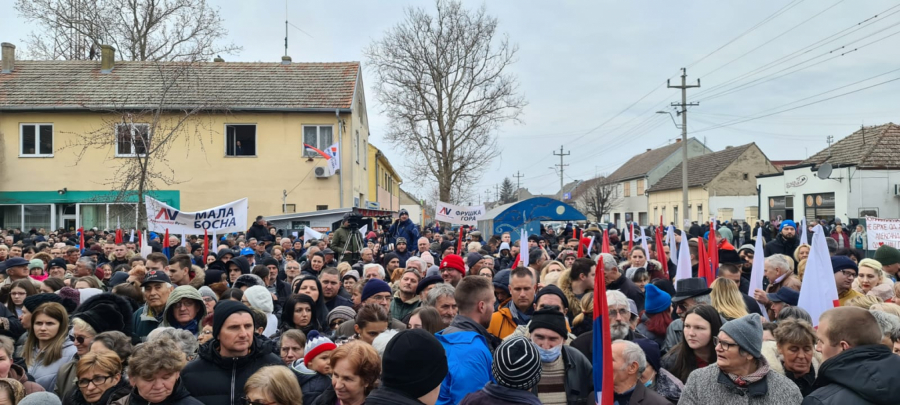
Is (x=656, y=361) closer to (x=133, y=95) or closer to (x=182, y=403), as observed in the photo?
(x=182, y=403)

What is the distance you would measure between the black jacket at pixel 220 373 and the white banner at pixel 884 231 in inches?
541

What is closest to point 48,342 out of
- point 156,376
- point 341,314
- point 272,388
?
point 156,376

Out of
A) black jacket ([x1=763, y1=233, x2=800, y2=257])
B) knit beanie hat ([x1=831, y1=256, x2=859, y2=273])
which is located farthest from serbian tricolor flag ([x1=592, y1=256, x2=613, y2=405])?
black jacket ([x1=763, y1=233, x2=800, y2=257])

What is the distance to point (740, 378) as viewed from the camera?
386 centimetres

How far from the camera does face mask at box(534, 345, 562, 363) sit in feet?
13.8

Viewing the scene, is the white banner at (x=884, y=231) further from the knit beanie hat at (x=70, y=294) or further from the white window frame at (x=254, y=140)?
the white window frame at (x=254, y=140)

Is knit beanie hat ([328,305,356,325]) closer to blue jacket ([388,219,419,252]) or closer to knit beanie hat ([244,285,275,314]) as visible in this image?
knit beanie hat ([244,285,275,314])

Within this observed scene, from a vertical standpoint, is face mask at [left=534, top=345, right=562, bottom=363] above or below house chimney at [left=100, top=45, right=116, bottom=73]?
below

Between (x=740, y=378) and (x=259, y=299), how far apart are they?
4358 mm

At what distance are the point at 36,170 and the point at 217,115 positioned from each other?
7490mm

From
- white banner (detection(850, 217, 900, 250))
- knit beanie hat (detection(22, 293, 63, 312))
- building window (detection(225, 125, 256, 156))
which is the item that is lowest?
knit beanie hat (detection(22, 293, 63, 312))

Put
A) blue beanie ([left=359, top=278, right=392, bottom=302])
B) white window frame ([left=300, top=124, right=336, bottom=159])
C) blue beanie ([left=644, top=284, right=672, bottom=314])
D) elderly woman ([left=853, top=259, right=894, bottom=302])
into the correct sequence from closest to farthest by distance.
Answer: blue beanie ([left=644, top=284, right=672, bottom=314]), blue beanie ([left=359, top=278, right=392, bottom=302]), elderly woman ([left=853, top=259, right=894, bottom=302]), white window frame ([left=300, top=124, right=336, bottom=159])

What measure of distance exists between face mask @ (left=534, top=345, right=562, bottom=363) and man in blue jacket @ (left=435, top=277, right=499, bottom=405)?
326mm

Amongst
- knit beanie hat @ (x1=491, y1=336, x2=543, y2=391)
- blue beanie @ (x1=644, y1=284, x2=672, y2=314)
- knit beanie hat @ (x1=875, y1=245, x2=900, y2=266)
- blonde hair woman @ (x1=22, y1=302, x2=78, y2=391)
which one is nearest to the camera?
knit beanie hat @ (x1=491, y1=336, x2=543, y2=391)
